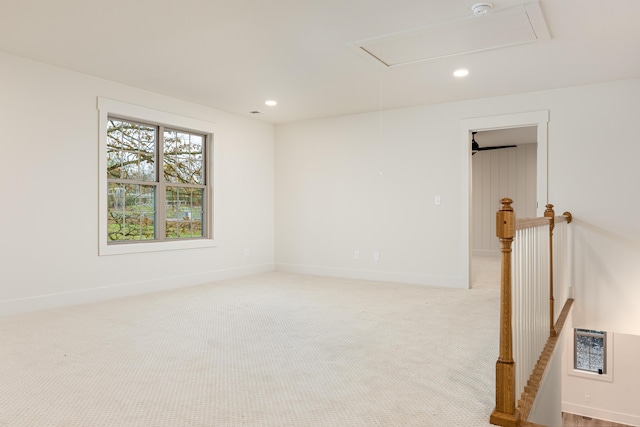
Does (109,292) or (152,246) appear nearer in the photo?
(109,292)

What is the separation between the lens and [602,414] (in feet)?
22.6

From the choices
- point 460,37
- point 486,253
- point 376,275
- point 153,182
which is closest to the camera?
point 460,37

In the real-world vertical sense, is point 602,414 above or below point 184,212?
below

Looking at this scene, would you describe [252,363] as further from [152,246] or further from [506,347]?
[152,246]

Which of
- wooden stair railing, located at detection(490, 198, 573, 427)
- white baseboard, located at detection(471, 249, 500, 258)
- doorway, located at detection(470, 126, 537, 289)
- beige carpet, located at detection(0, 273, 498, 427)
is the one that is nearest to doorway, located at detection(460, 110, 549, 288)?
beige carpet, located at detection(0, 273, 498, 427)

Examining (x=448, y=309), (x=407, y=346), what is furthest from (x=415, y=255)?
(x=407, y=346)

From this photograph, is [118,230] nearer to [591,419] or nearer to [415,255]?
[415,255]

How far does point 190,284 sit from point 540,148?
4.43m

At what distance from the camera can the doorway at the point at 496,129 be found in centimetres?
489

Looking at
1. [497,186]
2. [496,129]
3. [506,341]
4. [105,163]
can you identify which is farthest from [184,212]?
[497,186]

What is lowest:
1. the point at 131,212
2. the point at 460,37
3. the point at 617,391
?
the point at 617,391

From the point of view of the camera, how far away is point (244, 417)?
196cm

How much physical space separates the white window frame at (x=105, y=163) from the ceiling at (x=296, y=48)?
27 cm

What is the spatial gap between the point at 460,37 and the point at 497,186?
626 centimetres
